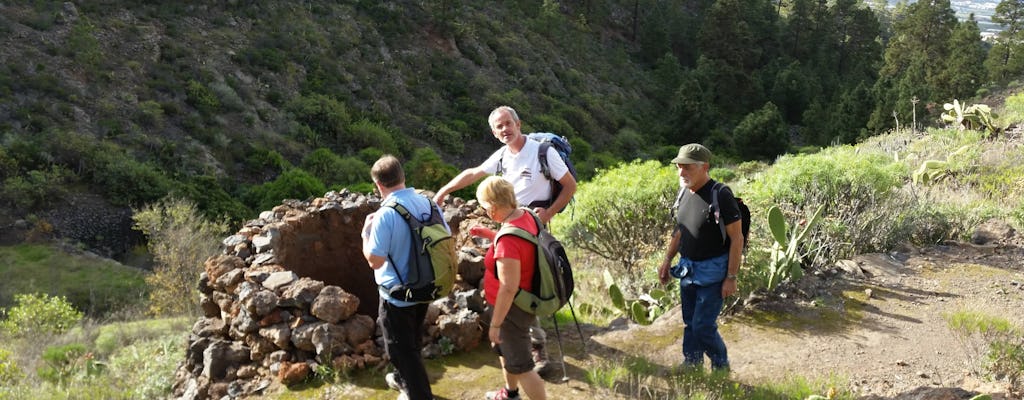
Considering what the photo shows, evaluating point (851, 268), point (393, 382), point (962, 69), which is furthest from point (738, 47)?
point (393, 382)

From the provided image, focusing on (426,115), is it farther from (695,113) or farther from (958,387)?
(958,387)

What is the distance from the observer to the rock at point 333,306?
15.1 ft

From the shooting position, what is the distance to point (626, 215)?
763 centimetres

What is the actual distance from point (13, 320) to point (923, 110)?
102 feet

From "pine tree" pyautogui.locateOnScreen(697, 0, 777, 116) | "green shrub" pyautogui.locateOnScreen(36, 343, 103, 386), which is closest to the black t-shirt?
"green shrub" pyautogui.locateOnScreen(36, 343, 103, 386)

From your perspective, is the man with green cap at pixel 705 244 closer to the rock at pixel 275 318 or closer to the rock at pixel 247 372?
the rock at pixel 275 318

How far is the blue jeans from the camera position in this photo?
397 cm

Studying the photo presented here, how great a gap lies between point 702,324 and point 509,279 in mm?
1504

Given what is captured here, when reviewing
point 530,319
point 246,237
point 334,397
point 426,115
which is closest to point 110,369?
point 246,237

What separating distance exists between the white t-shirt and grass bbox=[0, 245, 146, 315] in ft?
42.5

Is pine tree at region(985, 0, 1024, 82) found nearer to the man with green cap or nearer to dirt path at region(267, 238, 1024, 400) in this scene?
dirt path at region(267, 238, 1024, 400)

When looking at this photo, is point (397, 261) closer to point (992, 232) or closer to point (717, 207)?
point (717, 207)

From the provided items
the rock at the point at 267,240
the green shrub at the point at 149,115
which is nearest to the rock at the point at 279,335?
the rock at the point at 267,240

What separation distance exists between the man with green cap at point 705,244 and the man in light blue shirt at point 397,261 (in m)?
1.49
